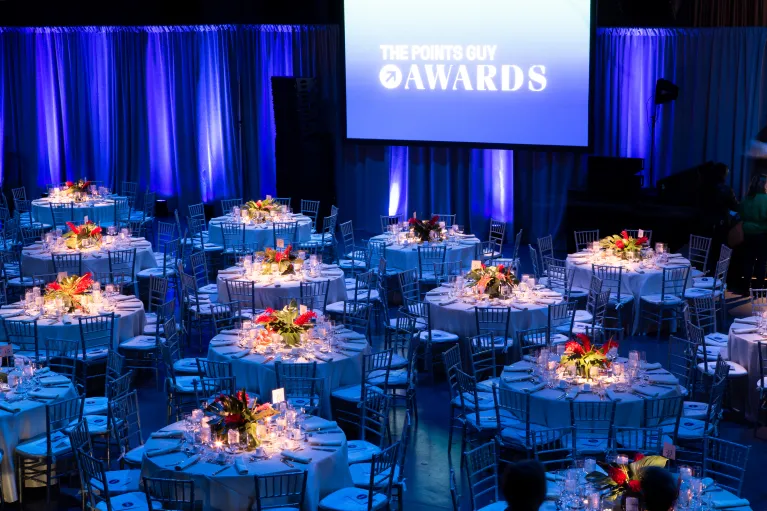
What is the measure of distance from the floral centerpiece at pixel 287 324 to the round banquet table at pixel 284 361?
0.15 meters

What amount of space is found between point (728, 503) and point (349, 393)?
11.5 feet

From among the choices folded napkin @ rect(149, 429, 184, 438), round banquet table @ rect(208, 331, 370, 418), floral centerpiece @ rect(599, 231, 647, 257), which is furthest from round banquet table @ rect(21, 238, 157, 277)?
folded napkin @ rect(149, 429, 184, 438)

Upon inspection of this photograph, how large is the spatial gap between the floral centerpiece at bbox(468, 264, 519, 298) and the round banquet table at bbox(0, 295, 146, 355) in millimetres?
3301

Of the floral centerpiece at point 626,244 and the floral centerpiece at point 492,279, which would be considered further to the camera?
the floral centerpiece at point 626,244

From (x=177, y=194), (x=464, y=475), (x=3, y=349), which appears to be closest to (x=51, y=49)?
(x=177, y=194)

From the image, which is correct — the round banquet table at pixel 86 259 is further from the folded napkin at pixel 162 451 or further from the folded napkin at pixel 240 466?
the folded napkin at pixel 240 466

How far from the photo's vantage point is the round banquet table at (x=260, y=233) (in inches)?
569

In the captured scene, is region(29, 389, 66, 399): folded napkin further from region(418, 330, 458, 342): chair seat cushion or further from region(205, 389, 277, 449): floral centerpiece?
region(418, 330, 458, 342): chair seat cushion

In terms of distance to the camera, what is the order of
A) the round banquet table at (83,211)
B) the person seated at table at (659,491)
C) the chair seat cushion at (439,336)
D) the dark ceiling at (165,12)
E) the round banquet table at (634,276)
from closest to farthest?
the person seated at table at (659,491), the chair seat cushion at (439,336), the round banquet table at (634,276), the round banquet table at (83,211), the dark ceiling at (165,12)

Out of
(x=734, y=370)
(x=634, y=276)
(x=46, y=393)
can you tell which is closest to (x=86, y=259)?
(x=46, y=393)

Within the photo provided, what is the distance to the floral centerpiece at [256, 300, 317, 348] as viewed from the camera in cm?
897

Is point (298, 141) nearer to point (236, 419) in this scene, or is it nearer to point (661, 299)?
point (661, 299)

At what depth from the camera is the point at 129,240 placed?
13594 millimetres

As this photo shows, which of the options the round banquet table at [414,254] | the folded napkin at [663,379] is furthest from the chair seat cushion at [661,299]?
the folded napkin at [663,379]
